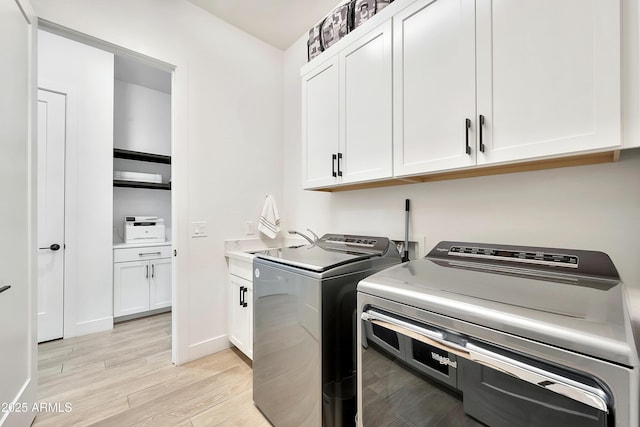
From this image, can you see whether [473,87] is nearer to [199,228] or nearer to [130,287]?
[199,228]

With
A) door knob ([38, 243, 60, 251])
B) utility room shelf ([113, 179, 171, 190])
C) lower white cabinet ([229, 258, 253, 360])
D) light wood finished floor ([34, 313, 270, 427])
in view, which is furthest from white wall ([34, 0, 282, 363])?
utility room shelf ([113, 179, 171, 190])

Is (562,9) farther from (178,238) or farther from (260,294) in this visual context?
(178,238)

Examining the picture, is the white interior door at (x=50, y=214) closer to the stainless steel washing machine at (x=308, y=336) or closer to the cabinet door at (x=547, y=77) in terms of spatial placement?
the stainless steel washing machine at (x=308, y=336)

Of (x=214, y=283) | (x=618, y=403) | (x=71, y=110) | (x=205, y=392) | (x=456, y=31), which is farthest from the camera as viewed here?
(x=71, y=110)

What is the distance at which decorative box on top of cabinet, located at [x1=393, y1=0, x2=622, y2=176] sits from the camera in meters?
0.87

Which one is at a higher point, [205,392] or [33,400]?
[33,400]

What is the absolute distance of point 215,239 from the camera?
2.27 metres

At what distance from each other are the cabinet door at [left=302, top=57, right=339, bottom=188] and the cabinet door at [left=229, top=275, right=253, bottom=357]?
0.94 m

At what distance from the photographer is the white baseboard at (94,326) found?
2.61 meters

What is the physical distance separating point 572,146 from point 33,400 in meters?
2.87

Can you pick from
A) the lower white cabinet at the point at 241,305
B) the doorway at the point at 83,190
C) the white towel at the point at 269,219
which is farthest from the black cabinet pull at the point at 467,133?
the doorway at the point at 83,190

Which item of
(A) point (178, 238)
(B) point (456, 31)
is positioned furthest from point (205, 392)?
(B) point (456, 31)

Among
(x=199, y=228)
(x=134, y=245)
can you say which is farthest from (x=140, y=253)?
(x=199, y=228)

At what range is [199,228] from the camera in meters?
2.17
